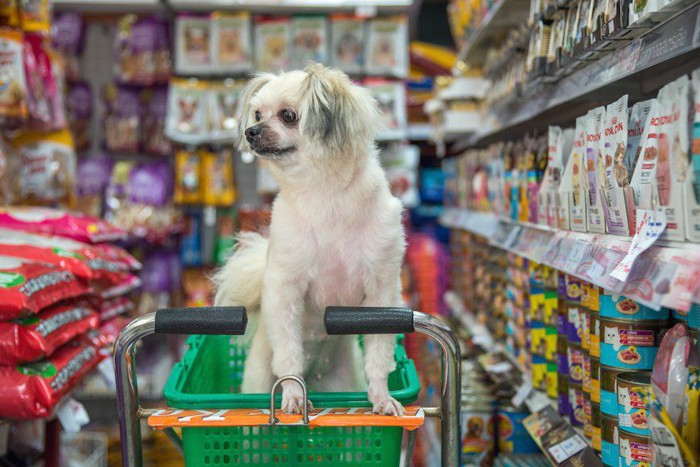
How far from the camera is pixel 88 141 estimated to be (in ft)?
15.3

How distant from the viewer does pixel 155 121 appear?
15.0ft

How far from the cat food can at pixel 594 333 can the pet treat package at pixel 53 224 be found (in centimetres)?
198

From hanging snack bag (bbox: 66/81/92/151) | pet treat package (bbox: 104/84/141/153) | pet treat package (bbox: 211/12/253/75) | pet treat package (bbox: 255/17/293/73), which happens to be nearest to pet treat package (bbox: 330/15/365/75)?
pet treat package (bbox: 255/17/293/73)

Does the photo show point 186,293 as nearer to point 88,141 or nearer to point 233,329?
point 88,141

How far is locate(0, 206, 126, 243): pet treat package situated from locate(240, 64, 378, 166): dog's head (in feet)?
3.85

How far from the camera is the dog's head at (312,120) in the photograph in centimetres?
171

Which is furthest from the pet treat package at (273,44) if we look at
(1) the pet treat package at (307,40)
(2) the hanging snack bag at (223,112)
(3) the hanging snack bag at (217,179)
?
(3) the hanging snack bag at (217,179)

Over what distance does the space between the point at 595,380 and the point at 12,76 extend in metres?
2.43

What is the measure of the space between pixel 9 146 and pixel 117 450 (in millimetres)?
1669

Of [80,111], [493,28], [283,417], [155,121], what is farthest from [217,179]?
[283,417]

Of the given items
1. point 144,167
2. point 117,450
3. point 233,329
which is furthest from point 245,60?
point 233,329

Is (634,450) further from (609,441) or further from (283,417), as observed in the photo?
(283,417)

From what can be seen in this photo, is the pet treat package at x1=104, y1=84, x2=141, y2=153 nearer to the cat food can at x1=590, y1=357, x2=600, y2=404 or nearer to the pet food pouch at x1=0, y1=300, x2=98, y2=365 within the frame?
the pet food pouch at x1=0, y1=300, x2=98, y2=365

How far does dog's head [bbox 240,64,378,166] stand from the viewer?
5.61 ft
